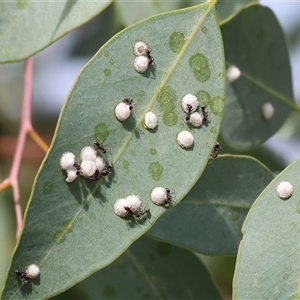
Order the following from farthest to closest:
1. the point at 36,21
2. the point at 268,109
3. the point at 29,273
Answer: the point at 268,109, the point at 36,21, the point at 29,273

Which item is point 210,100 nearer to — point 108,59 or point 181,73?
point 181,73

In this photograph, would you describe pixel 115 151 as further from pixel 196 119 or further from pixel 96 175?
pixel 196 119

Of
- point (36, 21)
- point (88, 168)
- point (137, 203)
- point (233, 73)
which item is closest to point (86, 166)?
point (88, 168)

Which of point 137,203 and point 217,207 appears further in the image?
point 217,207

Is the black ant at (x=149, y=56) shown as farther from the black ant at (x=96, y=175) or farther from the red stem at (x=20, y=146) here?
the red stem at (x=20, y=146)

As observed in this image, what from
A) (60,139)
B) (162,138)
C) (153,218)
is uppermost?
(60,139)

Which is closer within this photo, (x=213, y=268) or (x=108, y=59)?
(x=108, y=59)

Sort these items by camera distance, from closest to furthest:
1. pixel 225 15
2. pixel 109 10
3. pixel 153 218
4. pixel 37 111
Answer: pixel 153 218, pixel 225 15, pixel 109 10, pixel 37 111

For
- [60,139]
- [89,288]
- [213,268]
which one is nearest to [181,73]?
[60,139]
